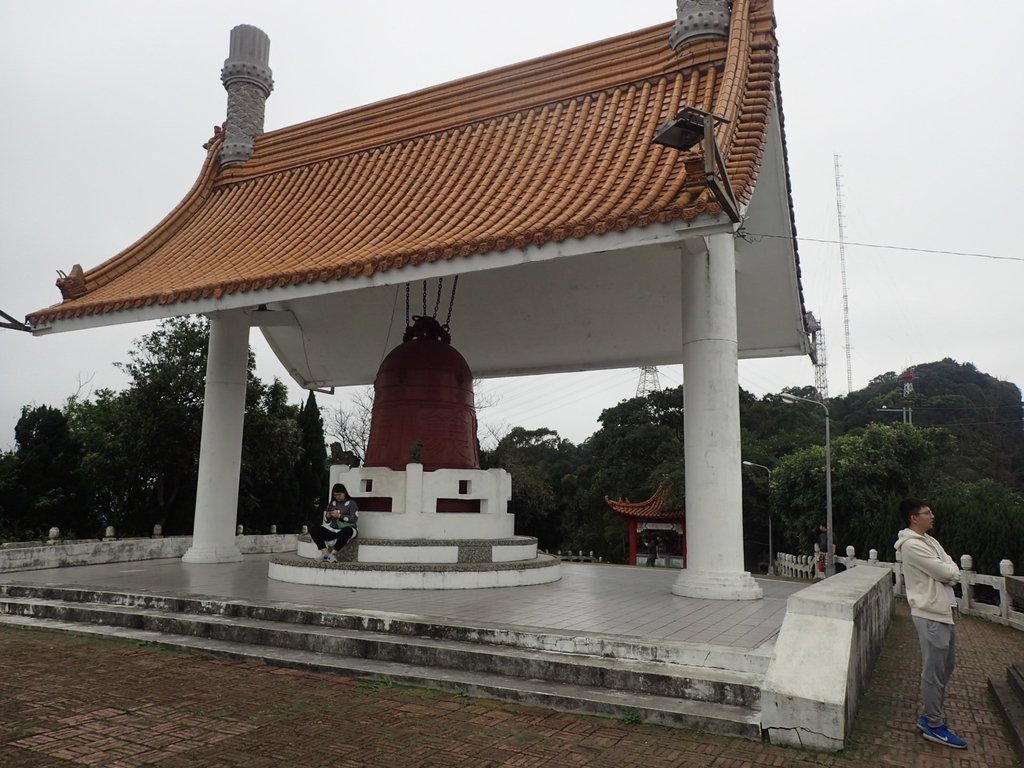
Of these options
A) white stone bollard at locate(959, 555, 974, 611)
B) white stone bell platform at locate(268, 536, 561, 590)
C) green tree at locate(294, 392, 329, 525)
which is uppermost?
green tree at locate(294, 392, 329, 525)

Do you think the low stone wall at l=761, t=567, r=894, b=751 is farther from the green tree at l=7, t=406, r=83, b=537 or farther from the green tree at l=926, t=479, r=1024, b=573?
the green tree at l=7, t=406, r=83, b=537

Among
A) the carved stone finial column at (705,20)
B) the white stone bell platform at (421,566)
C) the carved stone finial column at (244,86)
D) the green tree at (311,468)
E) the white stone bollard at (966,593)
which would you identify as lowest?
the white stone bollard at (966,593)

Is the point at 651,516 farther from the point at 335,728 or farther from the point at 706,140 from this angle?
the point at 335,728

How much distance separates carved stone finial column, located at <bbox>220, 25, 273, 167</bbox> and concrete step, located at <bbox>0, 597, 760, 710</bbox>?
8085 mm

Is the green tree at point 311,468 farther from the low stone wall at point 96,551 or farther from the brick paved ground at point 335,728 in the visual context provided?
the brick paved ground at point 335,728

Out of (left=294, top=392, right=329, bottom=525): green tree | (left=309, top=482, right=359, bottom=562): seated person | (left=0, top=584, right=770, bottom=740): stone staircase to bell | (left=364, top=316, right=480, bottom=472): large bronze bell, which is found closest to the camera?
(left=0, top=584, right=770, bottom=740): stone staircase to bell

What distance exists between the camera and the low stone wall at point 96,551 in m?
10.8

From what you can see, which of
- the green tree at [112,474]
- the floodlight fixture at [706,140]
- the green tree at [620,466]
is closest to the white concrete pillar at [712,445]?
the floodlight fixture at [706,140]

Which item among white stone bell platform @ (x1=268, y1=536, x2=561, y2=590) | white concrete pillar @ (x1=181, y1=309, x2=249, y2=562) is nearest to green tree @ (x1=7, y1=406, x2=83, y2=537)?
white concrete pillar @ (x1=181, y1=309, x2=249, y2=562)

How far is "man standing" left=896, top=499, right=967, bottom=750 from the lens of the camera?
4328 millimetres

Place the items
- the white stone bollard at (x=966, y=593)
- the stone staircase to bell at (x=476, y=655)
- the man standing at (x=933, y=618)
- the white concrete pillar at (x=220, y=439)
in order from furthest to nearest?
the white stone bollard at (x=966, y=593), the white concrete pillar at (x=220, y=439), the stone staircase to bell at (x=476, y=655), the man standing at (x=933, y=618)

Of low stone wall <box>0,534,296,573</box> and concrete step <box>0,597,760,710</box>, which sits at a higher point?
low stone wall <box>0,534,296,573</box>

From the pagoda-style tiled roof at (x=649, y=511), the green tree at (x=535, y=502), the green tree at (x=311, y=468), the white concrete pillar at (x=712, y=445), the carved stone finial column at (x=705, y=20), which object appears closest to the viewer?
the white concrete pillar at (x=712, y=445)

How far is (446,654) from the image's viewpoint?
552 cm
